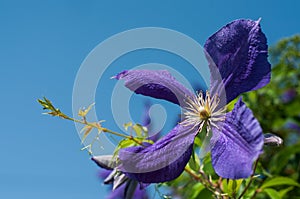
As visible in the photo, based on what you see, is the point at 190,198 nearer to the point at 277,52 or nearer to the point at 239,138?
the point at 239,138

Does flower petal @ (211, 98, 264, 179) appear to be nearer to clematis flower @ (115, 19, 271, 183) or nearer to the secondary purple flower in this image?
clematis flower @ (115, 19, 271, 183)

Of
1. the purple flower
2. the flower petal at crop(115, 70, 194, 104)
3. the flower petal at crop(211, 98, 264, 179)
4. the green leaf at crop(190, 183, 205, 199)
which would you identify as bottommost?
the flower petal at crop(211, 98, 264, 179)

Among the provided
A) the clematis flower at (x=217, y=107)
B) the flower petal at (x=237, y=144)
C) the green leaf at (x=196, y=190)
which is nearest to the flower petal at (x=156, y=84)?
the clematis flower at (x=217, y=107)

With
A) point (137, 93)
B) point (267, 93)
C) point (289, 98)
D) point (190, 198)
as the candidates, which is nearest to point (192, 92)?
point (137, 93)

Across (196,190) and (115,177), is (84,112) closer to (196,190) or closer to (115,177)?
(115,177)

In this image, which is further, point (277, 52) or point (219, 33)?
point (277, 52)

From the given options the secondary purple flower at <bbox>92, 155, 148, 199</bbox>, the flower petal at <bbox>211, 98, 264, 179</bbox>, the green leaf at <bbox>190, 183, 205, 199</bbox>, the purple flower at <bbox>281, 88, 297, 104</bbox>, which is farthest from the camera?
the purple flower at <bbox>281, 88, 297, 104</bbox>

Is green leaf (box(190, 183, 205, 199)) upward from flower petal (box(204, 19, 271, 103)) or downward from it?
downward

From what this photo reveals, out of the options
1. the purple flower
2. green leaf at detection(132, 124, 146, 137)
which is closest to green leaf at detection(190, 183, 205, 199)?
green leaf at detection(132, 124, 146, 137)
